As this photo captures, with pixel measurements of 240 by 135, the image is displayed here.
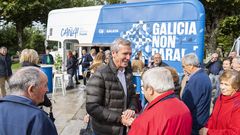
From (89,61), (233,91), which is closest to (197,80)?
(233,91)

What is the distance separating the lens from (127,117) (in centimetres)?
349

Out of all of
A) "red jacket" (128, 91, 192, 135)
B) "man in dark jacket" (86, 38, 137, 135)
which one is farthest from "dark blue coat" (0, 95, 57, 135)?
"man in dark jacket" (86, 38, 137, 135)

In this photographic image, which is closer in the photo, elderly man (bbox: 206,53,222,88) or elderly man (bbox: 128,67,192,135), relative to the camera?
elderly man (bbox: 128,67,192,135)

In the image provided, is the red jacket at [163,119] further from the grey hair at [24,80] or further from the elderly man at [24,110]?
the grey hair at [24,80]

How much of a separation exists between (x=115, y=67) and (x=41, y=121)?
1.50 metres

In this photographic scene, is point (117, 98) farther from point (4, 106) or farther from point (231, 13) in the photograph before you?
point (231, 13)

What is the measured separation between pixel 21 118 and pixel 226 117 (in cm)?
201

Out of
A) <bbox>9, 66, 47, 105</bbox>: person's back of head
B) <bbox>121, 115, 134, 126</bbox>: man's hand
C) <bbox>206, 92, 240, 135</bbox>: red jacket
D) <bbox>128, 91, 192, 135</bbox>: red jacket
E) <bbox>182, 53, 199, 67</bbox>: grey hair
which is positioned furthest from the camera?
<bbox>182, 53, 199, 67</bbox>: grey hair

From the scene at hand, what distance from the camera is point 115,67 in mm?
3641

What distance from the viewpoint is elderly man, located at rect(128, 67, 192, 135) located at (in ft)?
8.25

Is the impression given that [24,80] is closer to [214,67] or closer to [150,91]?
[150,91]

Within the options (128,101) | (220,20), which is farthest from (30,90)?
(220,20)

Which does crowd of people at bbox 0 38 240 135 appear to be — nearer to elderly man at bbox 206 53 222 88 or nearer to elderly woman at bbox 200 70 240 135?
elderly woman at bbox 200 70 240 135

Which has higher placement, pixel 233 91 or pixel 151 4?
pixel 151 4
